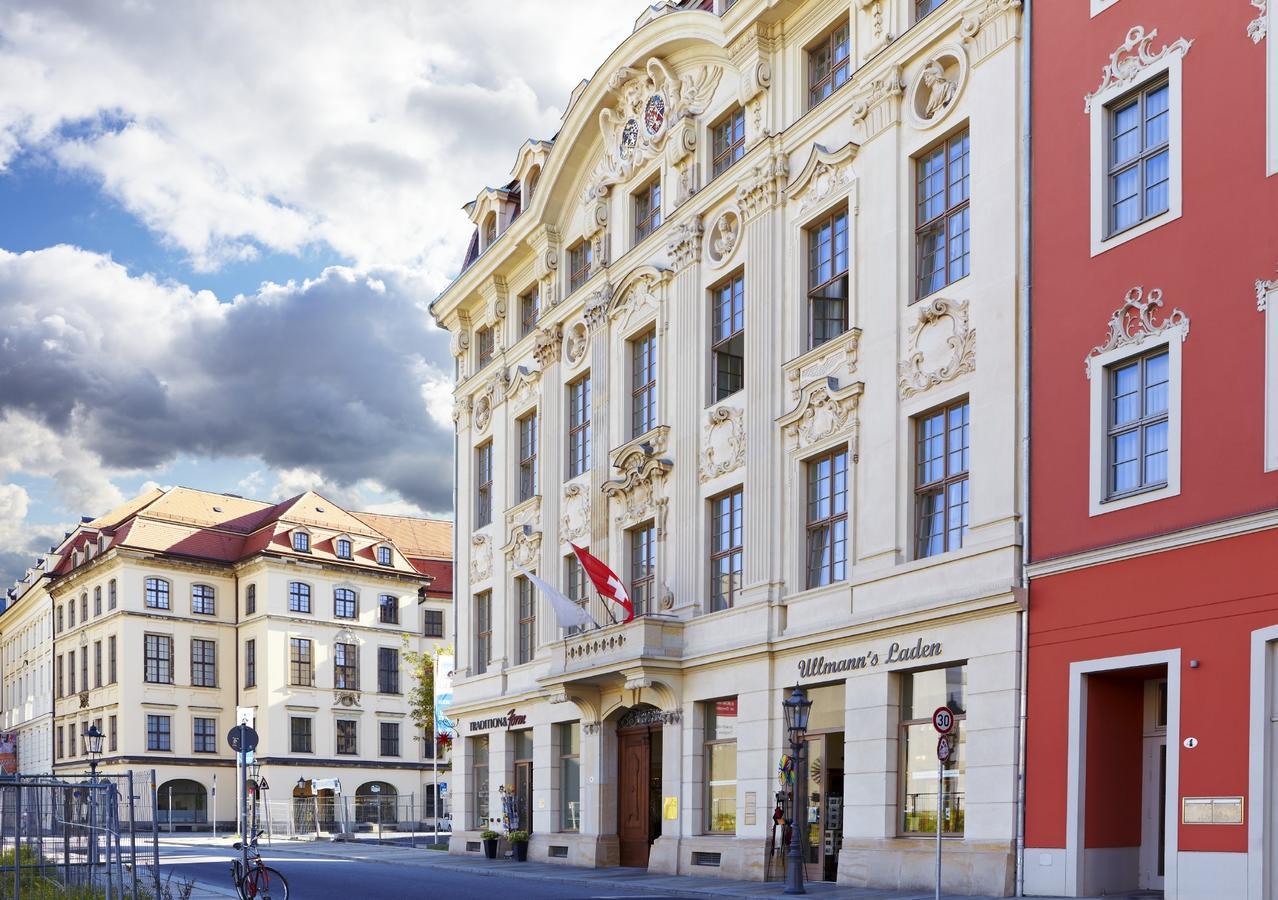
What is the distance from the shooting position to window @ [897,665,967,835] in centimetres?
2472

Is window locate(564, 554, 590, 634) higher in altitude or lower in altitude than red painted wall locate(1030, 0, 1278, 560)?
lower

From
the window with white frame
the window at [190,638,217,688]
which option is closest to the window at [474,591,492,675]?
the window with white frame

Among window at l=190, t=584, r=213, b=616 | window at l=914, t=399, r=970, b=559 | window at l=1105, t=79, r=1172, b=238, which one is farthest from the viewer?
window at l=190, t=584, r=213, b=616

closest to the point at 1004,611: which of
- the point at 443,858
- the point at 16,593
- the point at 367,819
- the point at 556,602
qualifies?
the point at 556,602

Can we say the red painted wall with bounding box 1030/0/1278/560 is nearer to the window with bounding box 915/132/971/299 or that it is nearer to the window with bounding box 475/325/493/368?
the window with bounding box 915/132/971/299

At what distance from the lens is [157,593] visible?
267 ft

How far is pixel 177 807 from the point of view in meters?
79.4

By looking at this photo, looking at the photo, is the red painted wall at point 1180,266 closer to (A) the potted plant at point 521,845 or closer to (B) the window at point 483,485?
(A) the potted plant at point 521,845

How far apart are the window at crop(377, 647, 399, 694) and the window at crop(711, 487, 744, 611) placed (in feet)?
175

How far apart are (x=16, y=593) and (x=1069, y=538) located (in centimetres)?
10801

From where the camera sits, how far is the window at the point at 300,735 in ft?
259

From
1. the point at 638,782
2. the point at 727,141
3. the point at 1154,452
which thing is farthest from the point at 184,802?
the point at 1154,452

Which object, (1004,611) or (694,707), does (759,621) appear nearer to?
(694,707)

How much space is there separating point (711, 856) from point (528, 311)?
58.3 ft
